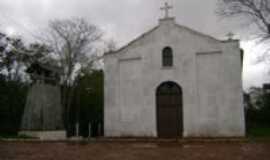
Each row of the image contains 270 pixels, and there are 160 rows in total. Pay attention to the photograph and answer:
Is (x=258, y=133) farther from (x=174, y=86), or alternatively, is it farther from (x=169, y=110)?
(x=174, y=86)

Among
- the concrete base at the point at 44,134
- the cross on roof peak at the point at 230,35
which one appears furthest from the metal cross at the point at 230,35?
the concrete base at the point at 44,134

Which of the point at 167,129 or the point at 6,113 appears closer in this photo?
the point at 167,129

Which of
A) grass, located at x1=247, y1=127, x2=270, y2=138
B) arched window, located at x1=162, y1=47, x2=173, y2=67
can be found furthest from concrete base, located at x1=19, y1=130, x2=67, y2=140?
grass, located at x1=247, y1=127, x2=270, y2=138

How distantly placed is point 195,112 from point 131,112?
441 centimetres

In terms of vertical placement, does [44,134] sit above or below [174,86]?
below

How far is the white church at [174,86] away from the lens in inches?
808

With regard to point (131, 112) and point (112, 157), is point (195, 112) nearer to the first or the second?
point (131, 112)

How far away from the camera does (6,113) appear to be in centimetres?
2817

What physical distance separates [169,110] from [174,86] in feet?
5.51

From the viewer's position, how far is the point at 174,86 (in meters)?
21.7

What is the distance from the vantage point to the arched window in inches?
869

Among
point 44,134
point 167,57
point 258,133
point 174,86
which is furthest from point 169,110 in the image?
point 258,133

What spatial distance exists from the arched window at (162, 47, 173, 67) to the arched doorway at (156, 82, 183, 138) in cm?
141

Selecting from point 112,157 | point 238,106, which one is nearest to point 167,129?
point 238,106
